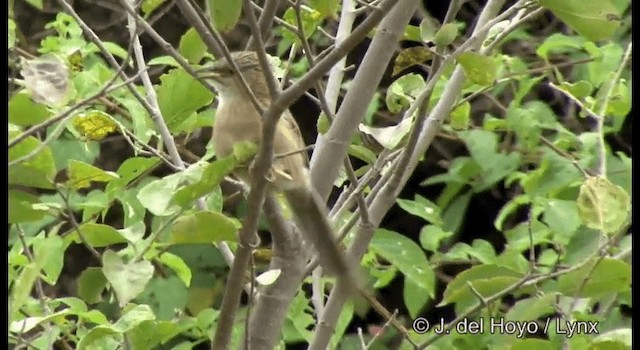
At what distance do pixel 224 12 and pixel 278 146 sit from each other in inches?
19.9

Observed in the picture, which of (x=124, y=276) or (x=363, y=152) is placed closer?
(x=124, y=276)

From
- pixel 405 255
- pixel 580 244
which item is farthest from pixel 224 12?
pixel 580 244

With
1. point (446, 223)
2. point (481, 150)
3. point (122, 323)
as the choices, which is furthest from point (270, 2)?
point (446, 223)

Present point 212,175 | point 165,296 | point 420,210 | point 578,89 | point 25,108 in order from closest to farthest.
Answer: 1. point 25,108
2. point 212,175
3. point 578,89
4. point 420,210
5. point 165,296

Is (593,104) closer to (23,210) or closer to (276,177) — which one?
(276,177)

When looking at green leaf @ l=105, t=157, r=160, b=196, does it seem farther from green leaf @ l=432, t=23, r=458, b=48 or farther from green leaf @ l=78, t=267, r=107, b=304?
green leaf @ l=432, t=23, r=458, b=48

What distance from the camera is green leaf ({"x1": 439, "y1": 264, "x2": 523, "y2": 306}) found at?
1735 mm

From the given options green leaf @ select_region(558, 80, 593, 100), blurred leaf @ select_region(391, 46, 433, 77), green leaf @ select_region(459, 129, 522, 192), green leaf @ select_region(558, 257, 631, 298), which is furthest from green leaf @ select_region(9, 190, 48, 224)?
green leaf @ select_region(459, 129, 522, 192)

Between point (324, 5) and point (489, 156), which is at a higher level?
point (324, 5)

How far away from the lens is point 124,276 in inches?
61.2

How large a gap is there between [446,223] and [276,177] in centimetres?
156

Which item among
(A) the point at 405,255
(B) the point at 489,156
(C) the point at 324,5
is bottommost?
(B) the point at 489,156

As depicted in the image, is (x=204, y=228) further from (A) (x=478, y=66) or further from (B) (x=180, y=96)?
(A) (x=478, y=66)

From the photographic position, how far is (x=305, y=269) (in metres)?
1.78
